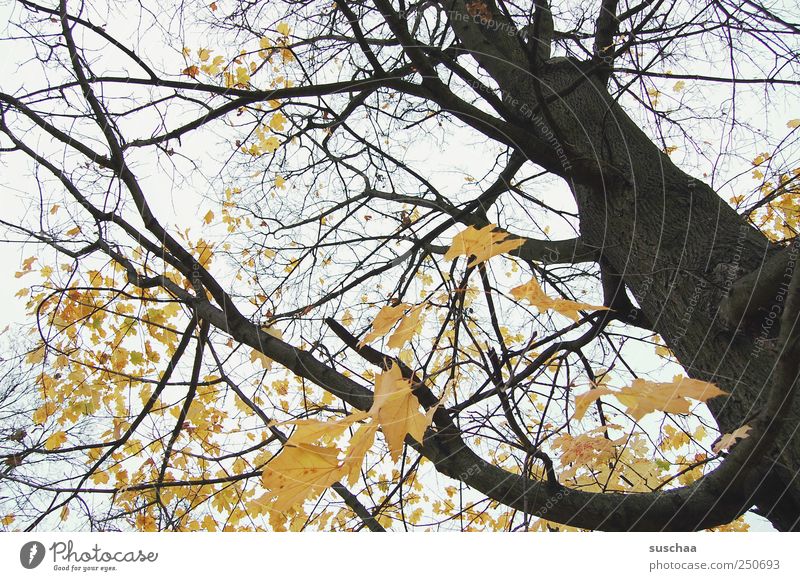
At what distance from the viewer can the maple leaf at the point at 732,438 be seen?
771 millimetres

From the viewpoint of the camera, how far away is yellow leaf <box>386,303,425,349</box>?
26.8 inches

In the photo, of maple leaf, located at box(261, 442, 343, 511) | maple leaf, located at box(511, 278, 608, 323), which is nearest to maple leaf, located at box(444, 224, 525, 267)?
maple leaf, located at box(511, 278, 608, 323)

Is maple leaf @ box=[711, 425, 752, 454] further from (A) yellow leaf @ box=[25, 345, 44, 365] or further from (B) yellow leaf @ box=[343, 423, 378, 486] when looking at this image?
(A) yellow leaf @ box=[25, 345, 44, 365]

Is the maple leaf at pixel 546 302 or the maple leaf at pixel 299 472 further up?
the maple leaf at pixel 546 302

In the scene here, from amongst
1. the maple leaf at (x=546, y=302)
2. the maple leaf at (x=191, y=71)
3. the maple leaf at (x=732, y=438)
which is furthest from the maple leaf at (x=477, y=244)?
the maple leaf at (x=191, y=71)

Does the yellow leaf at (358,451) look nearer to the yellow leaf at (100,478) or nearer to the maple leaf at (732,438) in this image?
the maple leaf at (732,438)

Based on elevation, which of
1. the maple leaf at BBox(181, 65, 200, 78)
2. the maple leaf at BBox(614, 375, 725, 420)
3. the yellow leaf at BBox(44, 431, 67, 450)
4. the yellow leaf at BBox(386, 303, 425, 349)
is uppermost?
the maple leaf at BBox(181, 65, 200, 78)

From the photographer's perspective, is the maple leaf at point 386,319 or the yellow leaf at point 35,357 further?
the yellow leaf at point 35,357

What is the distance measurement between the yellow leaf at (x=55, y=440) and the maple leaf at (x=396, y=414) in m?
1.16

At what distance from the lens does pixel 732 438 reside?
81cm

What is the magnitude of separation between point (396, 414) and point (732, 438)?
52 cm

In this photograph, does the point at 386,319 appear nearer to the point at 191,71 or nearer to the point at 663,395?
the point at 663,395

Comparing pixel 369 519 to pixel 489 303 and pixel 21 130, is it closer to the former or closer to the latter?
pixel 489 303

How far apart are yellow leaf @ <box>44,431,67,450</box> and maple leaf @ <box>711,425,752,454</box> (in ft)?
4.65
